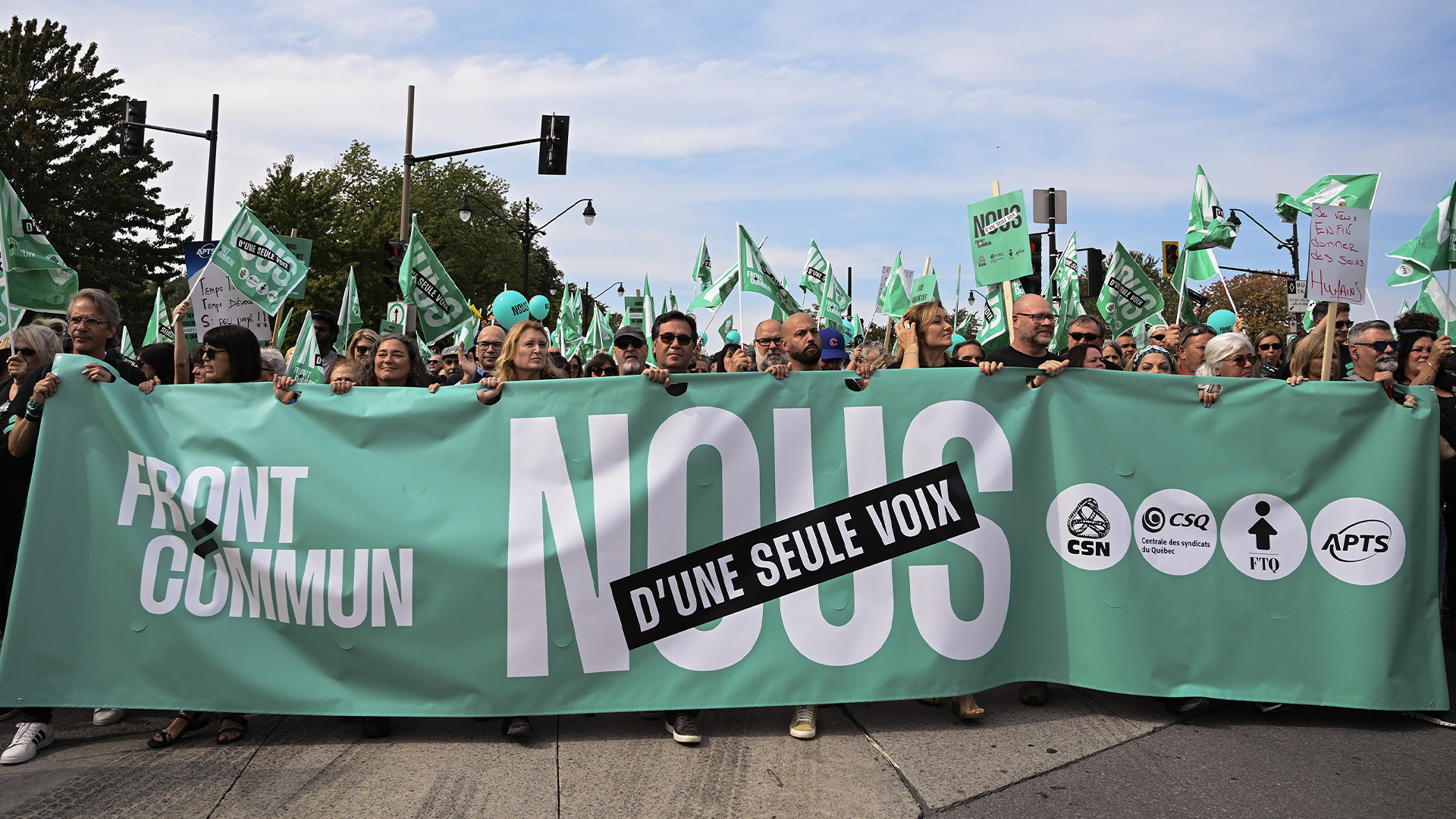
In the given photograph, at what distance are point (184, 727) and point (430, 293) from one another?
21.5 ft

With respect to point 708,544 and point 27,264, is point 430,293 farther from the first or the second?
point 708,544

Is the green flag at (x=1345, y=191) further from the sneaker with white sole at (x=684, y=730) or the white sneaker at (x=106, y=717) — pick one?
the white sneaker at (x=106, y=717)

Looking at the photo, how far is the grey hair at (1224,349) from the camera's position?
5.49 meters

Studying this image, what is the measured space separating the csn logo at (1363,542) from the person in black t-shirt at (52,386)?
562 centimetres

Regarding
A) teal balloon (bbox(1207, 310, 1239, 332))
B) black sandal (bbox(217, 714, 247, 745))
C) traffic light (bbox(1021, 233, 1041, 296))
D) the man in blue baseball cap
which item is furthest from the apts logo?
traffic light (bbox(1021, 233, 1041, 296))

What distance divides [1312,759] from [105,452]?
5351 mm

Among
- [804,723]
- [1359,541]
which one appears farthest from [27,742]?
[1359,541]

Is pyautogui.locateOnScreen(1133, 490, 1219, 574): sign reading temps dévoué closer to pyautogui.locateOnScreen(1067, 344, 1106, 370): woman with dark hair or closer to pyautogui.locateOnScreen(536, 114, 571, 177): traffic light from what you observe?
pyautogui.locateOnScreen(1067, 344, 1106, 370): woman with dark hair

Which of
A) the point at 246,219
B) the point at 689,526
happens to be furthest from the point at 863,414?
the point at 246,219

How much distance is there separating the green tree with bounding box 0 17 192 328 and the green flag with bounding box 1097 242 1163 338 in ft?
99.5

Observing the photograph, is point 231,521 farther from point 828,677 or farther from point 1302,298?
point 1302,298

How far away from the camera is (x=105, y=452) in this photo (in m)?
4.46

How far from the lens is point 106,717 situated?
14.7 ft

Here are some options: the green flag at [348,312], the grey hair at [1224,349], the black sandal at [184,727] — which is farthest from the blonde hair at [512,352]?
the green flag at [348,312]
